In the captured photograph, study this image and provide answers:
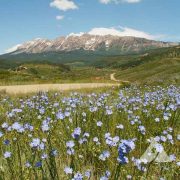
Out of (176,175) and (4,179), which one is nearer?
(4,179)

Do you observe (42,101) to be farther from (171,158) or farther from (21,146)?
(171,158)

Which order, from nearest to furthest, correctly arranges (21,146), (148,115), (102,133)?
1. (21,146)
2. (102,133)
3. (148,115)

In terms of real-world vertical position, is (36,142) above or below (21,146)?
above

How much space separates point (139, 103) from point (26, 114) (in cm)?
273

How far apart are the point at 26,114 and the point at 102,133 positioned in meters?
2.58

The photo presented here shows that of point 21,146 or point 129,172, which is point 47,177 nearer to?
point 129,172

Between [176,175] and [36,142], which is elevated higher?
[36,142]

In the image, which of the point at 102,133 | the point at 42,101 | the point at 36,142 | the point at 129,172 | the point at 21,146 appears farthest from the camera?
the point at 42,101

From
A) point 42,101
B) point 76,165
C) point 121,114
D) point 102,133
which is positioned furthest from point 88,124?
point 42,101

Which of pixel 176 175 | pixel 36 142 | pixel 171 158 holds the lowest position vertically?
pixel 176 175

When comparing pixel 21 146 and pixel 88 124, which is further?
pixel 88 124

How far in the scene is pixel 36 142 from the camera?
3.55 meters

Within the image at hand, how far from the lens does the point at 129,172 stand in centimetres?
392

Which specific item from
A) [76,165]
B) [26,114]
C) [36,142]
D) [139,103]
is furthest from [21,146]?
[139,103]
